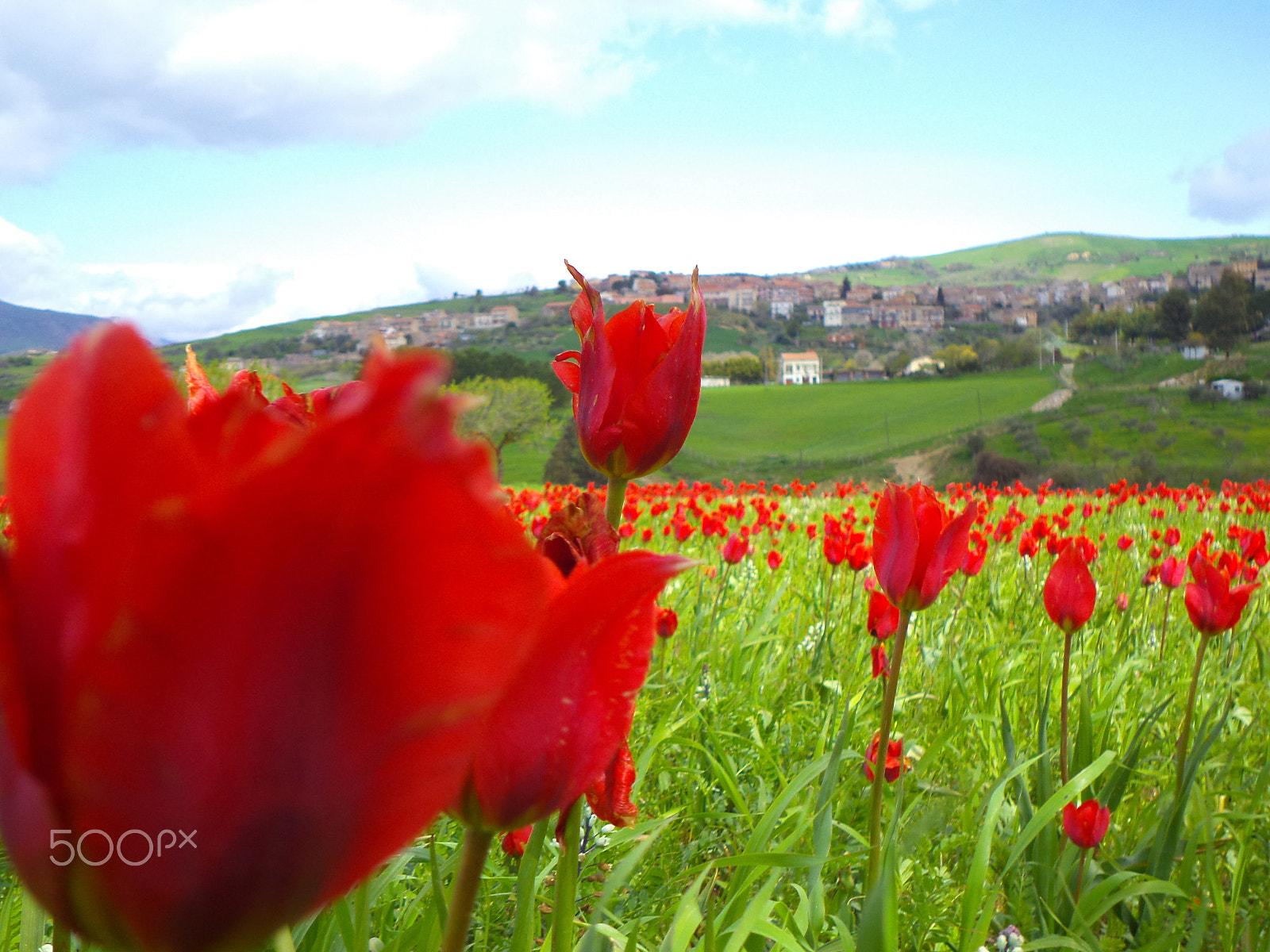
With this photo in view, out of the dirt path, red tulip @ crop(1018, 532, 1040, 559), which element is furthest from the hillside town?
red tulip @ crop(1018, 532, 1040, 559)

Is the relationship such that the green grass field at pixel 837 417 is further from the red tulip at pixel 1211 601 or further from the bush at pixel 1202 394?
the red tulip at pixel 1211 601

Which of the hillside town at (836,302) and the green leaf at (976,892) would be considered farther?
the hillside town at (836,302)

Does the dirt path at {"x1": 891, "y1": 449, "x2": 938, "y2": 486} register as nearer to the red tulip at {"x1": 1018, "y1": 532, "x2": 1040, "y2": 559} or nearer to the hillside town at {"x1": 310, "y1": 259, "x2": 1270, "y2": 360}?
the red tulip at {"x1": 1018, "y1": 532, "x2": 1040, "y2": 559}

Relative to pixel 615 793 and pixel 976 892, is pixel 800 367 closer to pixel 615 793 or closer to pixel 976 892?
pixel 976 892

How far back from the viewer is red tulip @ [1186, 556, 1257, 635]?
219 centimetres

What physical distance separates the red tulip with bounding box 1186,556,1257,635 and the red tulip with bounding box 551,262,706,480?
1862 mm

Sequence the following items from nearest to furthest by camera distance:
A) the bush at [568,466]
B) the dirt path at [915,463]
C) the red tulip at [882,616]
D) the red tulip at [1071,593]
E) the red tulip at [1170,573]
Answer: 1. the red tulip at [1071,593]
2. the red tulip at [882,616]
3. the red tulip at [1170,573]
4. the dirt path at [915,463]
5. the bush at [568,466]

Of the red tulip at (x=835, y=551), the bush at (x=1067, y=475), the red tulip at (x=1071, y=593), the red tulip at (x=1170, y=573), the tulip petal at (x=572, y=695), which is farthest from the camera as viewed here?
the bush at (x=1067, y=475)

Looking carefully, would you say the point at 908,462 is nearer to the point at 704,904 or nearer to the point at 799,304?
the point at 704,904

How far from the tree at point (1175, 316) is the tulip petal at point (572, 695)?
35.8 metres

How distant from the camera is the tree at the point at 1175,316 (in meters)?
30.2

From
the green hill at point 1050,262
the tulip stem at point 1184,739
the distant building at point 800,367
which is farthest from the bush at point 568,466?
the green hill at point 1050,262

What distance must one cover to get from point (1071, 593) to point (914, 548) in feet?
2.70

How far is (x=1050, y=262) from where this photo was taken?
116 meters
